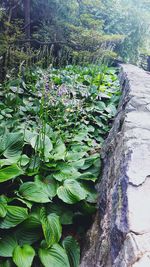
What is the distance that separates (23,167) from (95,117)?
59.6 inches

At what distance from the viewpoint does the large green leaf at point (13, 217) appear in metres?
1.52

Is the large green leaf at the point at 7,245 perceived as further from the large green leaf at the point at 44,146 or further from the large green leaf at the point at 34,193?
the large green leaf at the point at 44,146

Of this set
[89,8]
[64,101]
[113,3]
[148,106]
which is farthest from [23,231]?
[113,3]

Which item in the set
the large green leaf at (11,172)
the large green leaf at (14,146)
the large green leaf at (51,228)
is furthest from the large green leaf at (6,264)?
the large green leaf at (14,146)

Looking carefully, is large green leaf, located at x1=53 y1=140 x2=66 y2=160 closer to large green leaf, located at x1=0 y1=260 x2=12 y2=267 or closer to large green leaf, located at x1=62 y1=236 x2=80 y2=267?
large green leaf, located at x1=62 y1=236 x2=80 y2=267

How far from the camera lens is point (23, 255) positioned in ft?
4.76

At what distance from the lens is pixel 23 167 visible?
1.96m

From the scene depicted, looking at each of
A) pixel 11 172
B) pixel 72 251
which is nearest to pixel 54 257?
pixel 72 251

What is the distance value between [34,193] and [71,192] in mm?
248

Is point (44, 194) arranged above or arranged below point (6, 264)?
above

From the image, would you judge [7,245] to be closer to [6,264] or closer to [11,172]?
[6,264]

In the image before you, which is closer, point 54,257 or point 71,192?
point 54,257

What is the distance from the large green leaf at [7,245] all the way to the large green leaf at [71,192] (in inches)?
15.5

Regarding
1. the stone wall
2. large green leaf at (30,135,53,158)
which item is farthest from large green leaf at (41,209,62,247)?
large green leaf at (30,135,53,158)
